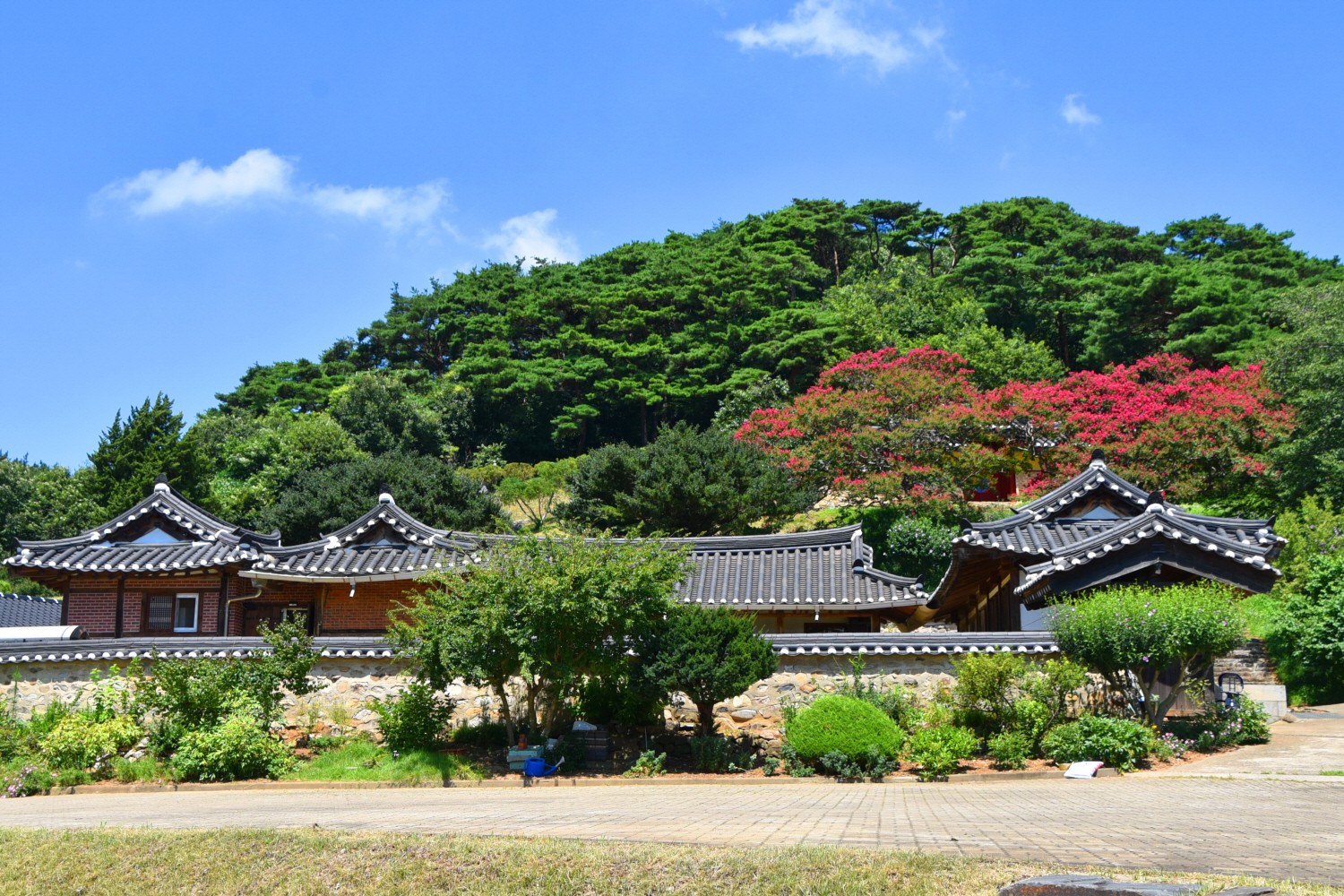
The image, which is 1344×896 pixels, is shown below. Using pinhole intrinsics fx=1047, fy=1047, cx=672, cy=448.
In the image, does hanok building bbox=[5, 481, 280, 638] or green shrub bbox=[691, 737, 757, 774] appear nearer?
green shrub bbox=[691, 737, 757, 774]

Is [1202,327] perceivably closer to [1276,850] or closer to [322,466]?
[322,466]

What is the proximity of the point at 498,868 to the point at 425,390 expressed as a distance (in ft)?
170

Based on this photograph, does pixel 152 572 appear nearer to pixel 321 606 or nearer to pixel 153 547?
pixel 153 547

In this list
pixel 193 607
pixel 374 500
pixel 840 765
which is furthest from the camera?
pixel 374 500

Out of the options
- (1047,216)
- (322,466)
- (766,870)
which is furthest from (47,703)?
(1047,216)

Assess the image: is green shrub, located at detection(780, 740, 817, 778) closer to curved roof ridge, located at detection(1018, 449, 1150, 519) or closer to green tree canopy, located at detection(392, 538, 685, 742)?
green tree canopy, located at detection(392, 538, 685, 742)

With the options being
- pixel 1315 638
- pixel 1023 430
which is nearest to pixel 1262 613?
pixel 1315 638

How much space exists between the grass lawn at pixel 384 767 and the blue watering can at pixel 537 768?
0.81 metres

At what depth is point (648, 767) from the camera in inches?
624

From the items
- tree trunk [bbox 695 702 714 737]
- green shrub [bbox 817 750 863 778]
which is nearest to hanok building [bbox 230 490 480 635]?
tree trunk [bbox 695 702 714 737]

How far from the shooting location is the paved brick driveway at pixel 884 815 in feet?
25.7

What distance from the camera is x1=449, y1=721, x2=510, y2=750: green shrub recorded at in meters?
17.3

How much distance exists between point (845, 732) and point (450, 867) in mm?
8087

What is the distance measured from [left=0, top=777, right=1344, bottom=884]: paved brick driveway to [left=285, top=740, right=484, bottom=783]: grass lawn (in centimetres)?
72
